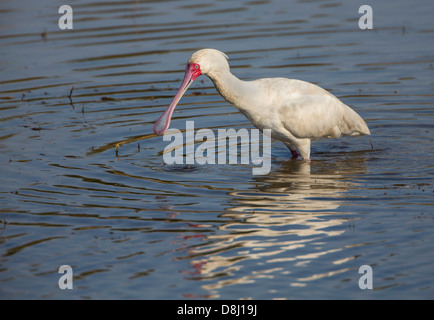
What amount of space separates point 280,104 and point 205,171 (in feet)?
4.11

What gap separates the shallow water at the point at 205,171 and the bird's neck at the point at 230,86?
3.17 feet

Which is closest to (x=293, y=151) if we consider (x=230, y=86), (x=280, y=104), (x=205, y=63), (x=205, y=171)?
(x=280, y=104)

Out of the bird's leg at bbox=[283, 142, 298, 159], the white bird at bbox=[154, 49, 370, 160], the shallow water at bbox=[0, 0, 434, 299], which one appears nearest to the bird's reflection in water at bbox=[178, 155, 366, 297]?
the shallow water at bbox=[0, 0, 434, 299]

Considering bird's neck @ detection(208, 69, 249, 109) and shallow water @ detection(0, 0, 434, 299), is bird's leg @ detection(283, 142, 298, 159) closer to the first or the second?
shallow water @ detection(0, 0, 434, 299)

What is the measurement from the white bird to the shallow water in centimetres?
45

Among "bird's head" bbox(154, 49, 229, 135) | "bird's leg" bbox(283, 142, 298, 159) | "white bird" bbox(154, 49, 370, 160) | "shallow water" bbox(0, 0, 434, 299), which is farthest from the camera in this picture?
"bird's leg" bbox(283, 142, 298, 159)

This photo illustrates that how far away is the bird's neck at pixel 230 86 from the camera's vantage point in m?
8.94

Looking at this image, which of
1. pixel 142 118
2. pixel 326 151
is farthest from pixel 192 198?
pixel 142 118

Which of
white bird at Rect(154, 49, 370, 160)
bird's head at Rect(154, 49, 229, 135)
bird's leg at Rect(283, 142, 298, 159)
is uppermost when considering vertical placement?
bird's head at Rect(154, 49, 229, 135)

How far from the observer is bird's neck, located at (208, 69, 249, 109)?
29.3ft

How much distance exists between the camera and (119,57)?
49.8ft

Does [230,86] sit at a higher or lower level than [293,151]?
higher

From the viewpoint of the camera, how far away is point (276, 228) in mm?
7508

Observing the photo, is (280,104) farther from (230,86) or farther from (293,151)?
(293,151)
